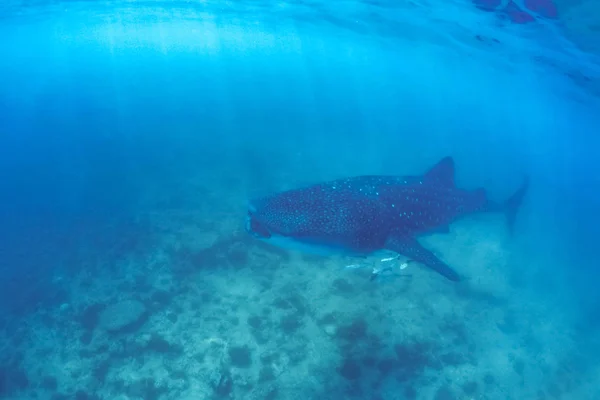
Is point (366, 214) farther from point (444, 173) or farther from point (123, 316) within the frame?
point (123, 316)

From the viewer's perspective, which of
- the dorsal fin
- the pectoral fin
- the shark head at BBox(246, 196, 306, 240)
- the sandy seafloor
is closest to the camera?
the shark head at BBox(246, 196, 306, 240)

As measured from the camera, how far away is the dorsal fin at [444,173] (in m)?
6.82

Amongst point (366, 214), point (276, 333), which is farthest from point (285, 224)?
point (276, 333)

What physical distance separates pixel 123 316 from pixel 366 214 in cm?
704

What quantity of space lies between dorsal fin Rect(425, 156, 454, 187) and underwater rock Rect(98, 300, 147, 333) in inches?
304

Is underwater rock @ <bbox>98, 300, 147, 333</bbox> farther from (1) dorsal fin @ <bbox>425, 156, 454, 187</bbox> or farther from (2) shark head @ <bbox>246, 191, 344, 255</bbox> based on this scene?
(1) dorsal fin @ <bbox>425, 156, 454, 187</bbox>

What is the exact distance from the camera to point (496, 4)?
14570mm

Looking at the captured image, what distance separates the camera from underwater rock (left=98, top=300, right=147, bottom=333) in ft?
27.4

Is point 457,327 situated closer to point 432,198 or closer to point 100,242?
point 432,198

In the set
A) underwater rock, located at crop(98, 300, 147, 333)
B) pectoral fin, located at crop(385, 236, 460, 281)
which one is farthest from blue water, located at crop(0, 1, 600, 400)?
pectoral fin, located at crop(385, 236, 460, 281)

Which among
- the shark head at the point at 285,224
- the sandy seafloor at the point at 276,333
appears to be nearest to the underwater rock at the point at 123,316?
the sandy seafloor at the point at 276,333

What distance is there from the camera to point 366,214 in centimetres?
504

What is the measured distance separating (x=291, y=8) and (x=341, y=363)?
29.3 meters

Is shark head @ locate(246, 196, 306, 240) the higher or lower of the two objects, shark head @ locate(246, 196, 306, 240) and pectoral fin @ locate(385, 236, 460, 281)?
the higher
